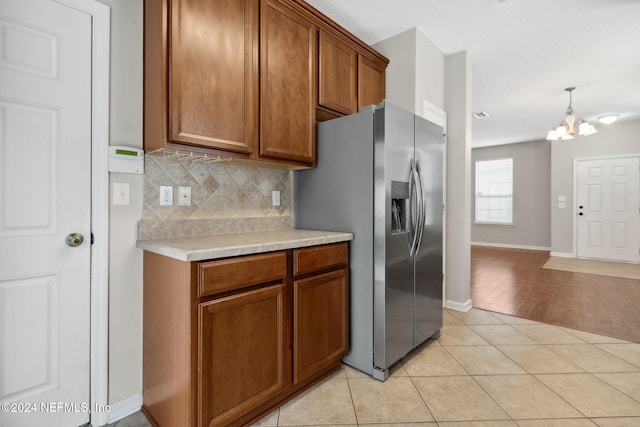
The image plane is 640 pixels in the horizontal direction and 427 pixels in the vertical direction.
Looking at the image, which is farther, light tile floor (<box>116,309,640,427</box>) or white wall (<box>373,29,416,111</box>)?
white wall (<box>373,29,416,111</box>)

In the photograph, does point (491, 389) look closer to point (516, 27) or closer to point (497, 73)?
point (516, 27)

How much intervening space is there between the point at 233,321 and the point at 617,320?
3654 mm

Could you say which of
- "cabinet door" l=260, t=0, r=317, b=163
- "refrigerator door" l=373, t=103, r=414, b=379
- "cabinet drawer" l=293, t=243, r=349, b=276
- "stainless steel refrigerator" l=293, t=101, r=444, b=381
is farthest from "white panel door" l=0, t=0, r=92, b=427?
"refrigerator door" l=373, t=103, r=414, b=379

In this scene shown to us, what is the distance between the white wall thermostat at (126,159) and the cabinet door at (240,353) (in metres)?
0.88

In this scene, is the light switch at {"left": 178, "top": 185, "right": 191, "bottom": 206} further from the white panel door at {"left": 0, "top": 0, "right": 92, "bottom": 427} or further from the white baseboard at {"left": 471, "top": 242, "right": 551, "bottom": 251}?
the white baseboard at {"left": 471, "top": 242, "right": 551, "bottom": 251}

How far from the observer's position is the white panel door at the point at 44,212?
1.34 meters

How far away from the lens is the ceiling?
2.48 m

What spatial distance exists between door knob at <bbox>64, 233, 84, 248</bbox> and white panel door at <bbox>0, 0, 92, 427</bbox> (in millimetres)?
20

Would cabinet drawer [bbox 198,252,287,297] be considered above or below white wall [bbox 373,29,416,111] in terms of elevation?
below

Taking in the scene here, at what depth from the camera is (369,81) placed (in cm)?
275

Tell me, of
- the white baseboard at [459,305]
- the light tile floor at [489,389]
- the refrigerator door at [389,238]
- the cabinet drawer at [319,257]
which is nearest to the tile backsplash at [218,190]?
the cabinet drawer at [319,257]

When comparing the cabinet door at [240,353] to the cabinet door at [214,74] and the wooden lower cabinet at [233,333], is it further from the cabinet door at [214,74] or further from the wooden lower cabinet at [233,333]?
the cabinet door at [214,74]

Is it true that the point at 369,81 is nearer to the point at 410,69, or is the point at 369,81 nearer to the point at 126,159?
the point at 410,69

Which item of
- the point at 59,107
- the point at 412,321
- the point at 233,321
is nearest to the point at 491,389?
the point at 412,321
